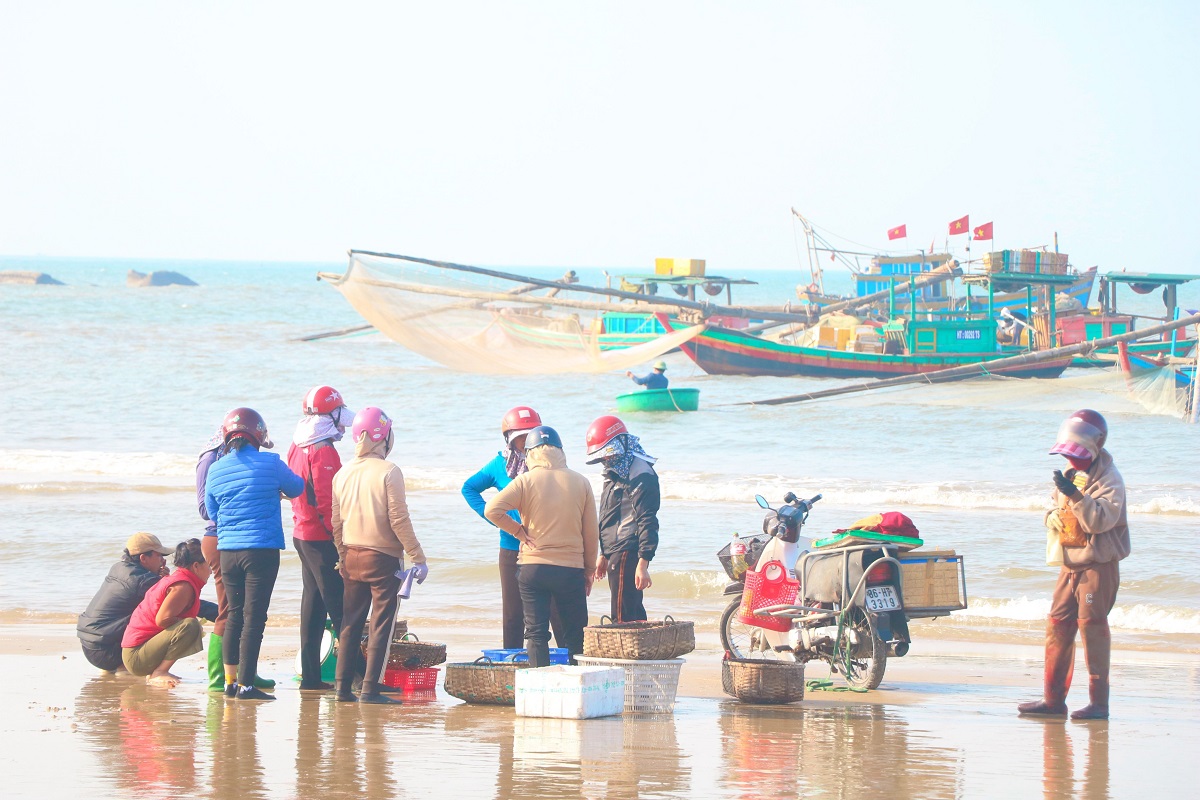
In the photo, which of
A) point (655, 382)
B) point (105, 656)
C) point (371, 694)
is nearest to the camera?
point (371, 694)

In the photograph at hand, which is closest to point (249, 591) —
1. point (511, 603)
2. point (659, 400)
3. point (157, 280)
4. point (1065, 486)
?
point (511, 603)

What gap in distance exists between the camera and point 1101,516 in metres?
5.88

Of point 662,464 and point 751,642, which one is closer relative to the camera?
point 751,642

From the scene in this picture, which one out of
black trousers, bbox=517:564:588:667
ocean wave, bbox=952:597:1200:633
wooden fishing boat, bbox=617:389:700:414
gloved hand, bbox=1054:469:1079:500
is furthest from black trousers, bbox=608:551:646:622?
wooden fishing boat, bbox=617:389:700:414

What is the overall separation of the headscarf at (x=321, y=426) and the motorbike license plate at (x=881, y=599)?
2608 mm

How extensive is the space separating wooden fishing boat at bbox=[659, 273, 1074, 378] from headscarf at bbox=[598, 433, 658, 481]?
27033 mm

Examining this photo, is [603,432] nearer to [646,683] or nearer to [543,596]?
[543,596]

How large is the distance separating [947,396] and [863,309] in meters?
15.4

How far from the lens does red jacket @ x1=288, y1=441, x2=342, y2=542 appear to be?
20.7 ft

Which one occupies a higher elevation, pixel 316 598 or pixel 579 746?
pixel 316 598

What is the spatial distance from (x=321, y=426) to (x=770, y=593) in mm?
2478

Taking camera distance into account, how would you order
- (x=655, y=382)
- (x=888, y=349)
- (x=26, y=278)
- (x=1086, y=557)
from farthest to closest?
1. (x=26, y=278)
2. (x=888, y=349)
3. (x=655, y=382)
4. (x=1086, y=557)

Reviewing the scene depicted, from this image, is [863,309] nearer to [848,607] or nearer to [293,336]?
[293,336]

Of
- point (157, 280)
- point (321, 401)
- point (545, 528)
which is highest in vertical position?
point (157, 280)
